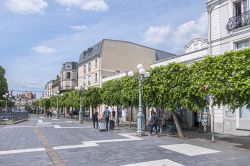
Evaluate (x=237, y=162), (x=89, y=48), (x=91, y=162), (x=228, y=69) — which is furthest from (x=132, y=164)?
(x=89, y=48)

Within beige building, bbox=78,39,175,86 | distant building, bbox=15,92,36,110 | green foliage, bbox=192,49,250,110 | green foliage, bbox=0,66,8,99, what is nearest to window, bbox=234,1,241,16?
green foliage, bbox=192,49,250,110

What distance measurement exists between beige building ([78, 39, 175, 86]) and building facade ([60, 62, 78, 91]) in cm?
2515

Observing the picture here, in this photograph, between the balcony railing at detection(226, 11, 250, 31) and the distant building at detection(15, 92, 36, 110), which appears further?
the distant building at detection(15, 92, 36, 110)

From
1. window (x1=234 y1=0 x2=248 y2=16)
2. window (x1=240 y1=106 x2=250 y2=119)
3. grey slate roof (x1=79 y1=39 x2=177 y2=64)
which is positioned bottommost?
window (x1=240 y1=106 x2=250 y2=119)

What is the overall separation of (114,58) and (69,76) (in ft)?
106

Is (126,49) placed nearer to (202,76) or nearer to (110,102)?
(110,102)

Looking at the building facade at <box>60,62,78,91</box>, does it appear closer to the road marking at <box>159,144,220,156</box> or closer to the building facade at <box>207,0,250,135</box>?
the building facade at <box>207,0,250,135</box>

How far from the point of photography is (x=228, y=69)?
1353cm

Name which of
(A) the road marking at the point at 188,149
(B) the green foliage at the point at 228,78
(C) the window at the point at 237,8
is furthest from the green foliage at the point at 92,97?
(A) the road marking at the point at 188,149

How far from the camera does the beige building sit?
4659cm

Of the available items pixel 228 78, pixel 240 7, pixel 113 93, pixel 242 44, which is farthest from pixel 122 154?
pixel 113 93

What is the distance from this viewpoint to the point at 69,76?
76.8 meters

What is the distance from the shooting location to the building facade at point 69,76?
76125mm

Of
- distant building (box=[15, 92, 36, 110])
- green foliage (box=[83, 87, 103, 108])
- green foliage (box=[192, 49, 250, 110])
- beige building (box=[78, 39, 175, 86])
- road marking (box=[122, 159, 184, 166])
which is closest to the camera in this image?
road marking (box=[122, 159, 184, 166])
